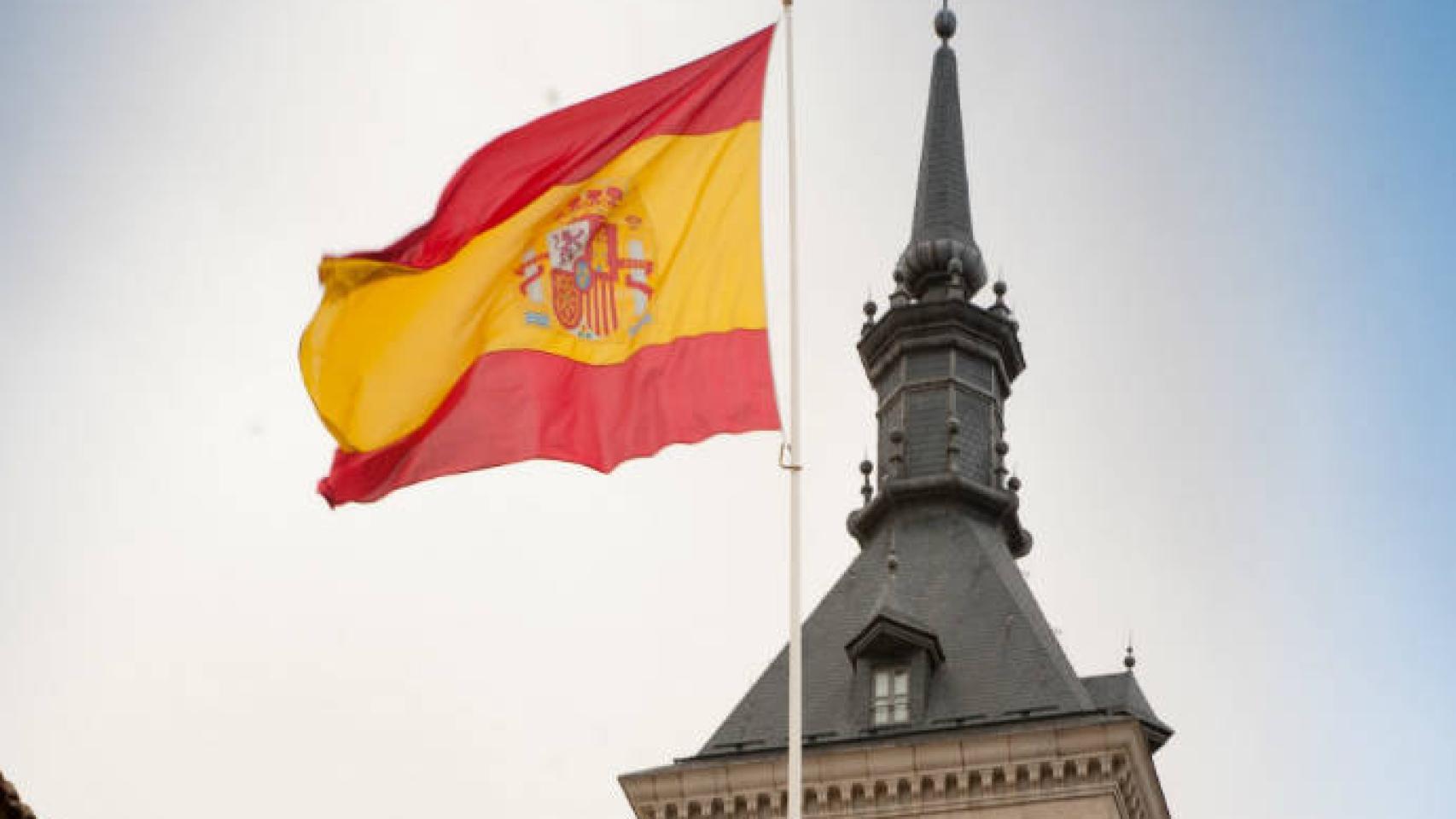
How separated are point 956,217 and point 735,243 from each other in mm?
35798

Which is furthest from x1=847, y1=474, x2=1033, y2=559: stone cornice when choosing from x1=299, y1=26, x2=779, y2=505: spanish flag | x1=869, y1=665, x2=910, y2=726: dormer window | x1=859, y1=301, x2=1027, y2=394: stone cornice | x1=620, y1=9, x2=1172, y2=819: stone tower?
x1=299, y1=26, x2=779, y2=505: spanish flag

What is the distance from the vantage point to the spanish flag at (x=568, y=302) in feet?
82.2

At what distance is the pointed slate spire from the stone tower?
98 cm

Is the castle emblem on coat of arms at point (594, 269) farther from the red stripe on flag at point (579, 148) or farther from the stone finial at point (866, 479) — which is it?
the stone finial at point (866, 479)

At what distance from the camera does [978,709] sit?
48562 millimetres

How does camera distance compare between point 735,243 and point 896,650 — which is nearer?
point 735,243

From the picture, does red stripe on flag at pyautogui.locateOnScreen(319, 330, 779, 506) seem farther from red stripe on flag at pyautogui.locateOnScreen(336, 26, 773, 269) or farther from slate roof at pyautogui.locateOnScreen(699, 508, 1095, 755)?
slate roof at pyautogui.locateOnScreen(699, 508, 1095, 755)

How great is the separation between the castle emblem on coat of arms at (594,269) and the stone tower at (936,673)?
22.8 m

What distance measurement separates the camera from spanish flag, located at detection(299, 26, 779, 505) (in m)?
25.0

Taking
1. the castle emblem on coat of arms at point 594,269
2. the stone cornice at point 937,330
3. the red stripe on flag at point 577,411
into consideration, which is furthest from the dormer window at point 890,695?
the red stripe on flag at point 577,411

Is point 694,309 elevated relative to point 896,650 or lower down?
lower down

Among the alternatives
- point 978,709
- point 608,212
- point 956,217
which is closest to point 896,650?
point 978,709

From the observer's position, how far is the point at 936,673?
163 ft

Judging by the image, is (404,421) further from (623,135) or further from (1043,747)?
(1043,747)
